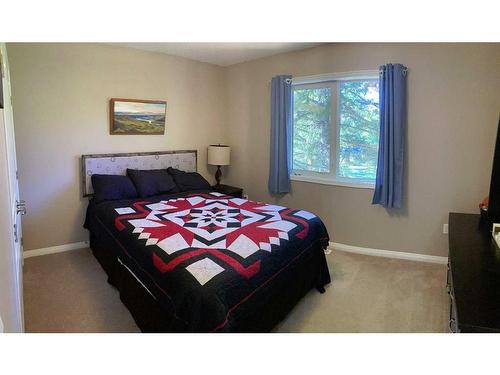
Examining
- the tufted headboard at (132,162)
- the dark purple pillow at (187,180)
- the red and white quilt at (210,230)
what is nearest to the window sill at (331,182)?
the red and white quilt at (210,230)

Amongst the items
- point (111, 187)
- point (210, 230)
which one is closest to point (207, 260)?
point (210, 230)

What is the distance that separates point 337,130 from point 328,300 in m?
1.90

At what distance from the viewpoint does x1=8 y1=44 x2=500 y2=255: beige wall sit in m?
2.82

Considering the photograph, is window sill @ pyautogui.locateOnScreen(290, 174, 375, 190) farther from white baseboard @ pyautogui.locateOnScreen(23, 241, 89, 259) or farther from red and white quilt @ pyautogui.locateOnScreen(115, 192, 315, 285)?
white baseboard @ pyautogui.locateOnScreen(23, 241, 89, 259)

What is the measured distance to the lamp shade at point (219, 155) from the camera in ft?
13.9

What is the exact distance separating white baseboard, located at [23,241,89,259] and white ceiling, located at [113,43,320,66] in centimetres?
225

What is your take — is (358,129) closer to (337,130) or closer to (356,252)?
(337,130)

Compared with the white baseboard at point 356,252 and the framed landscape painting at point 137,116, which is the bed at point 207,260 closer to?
the white baseboard at point 356,252

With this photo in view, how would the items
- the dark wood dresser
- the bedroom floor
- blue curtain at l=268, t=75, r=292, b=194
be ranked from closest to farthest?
1. the dark wood dresser
2. the bedroom floor
3. blue curtain at l=268, t=75, r=292, b=194

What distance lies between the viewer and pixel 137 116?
12.1 ft

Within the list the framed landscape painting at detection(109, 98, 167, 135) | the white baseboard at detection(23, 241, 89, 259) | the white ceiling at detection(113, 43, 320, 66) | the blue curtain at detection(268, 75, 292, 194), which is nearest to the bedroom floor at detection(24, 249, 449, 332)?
the white baseboard at detection(23, 241, 89, 259)

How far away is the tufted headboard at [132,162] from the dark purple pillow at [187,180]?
0.62 feet

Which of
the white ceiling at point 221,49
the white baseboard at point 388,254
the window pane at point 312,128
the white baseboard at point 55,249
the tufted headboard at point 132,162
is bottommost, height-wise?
the white baseboard at point 388,254
